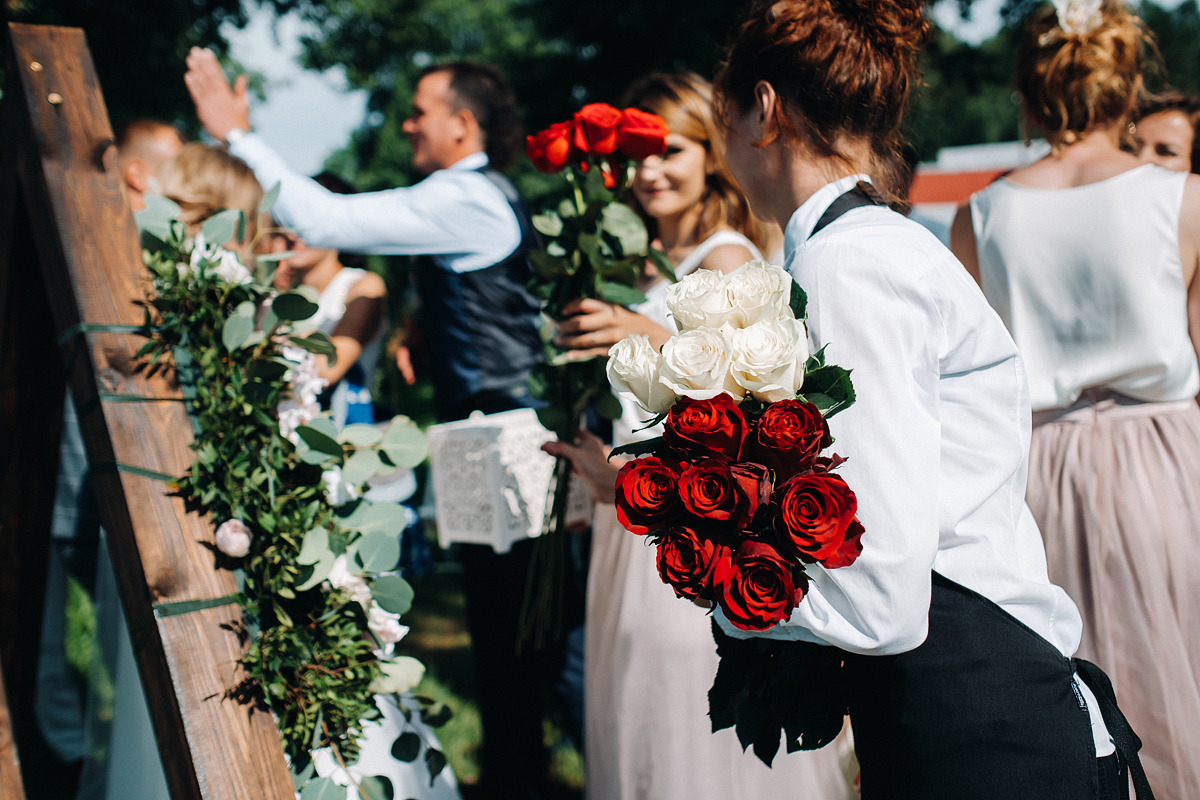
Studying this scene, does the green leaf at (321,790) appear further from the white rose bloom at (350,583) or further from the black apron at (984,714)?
the black apron at (984,714)

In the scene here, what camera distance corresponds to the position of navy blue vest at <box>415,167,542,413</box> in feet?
9.38

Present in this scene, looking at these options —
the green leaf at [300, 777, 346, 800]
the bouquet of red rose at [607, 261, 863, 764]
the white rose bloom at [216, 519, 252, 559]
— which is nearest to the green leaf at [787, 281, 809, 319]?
the bouquet of red rose at [607, 261, 863, 764]

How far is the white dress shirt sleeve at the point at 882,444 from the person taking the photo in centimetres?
107

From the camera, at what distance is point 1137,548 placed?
2.01m

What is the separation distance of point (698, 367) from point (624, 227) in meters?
0.99

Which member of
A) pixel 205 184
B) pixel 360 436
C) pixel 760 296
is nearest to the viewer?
pixel 760 296

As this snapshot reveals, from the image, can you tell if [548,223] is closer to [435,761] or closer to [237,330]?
[237,330]

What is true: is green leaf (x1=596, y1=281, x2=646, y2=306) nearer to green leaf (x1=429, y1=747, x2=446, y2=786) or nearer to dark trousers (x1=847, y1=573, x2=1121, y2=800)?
dark trousers (x1=847, y1=573, x2=1121, y2=800)

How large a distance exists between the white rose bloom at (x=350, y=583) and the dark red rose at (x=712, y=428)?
93cm

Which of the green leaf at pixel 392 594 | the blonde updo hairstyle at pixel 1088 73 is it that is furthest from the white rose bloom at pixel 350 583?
A: the blonde updo hairstyle at pixel 1088 73

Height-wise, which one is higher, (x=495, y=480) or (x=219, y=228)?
(x=219, y=228)

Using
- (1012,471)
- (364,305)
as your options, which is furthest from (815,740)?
(364,305)

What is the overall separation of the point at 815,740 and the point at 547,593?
111cm

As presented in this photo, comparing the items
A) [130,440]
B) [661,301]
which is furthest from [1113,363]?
[130,440]
